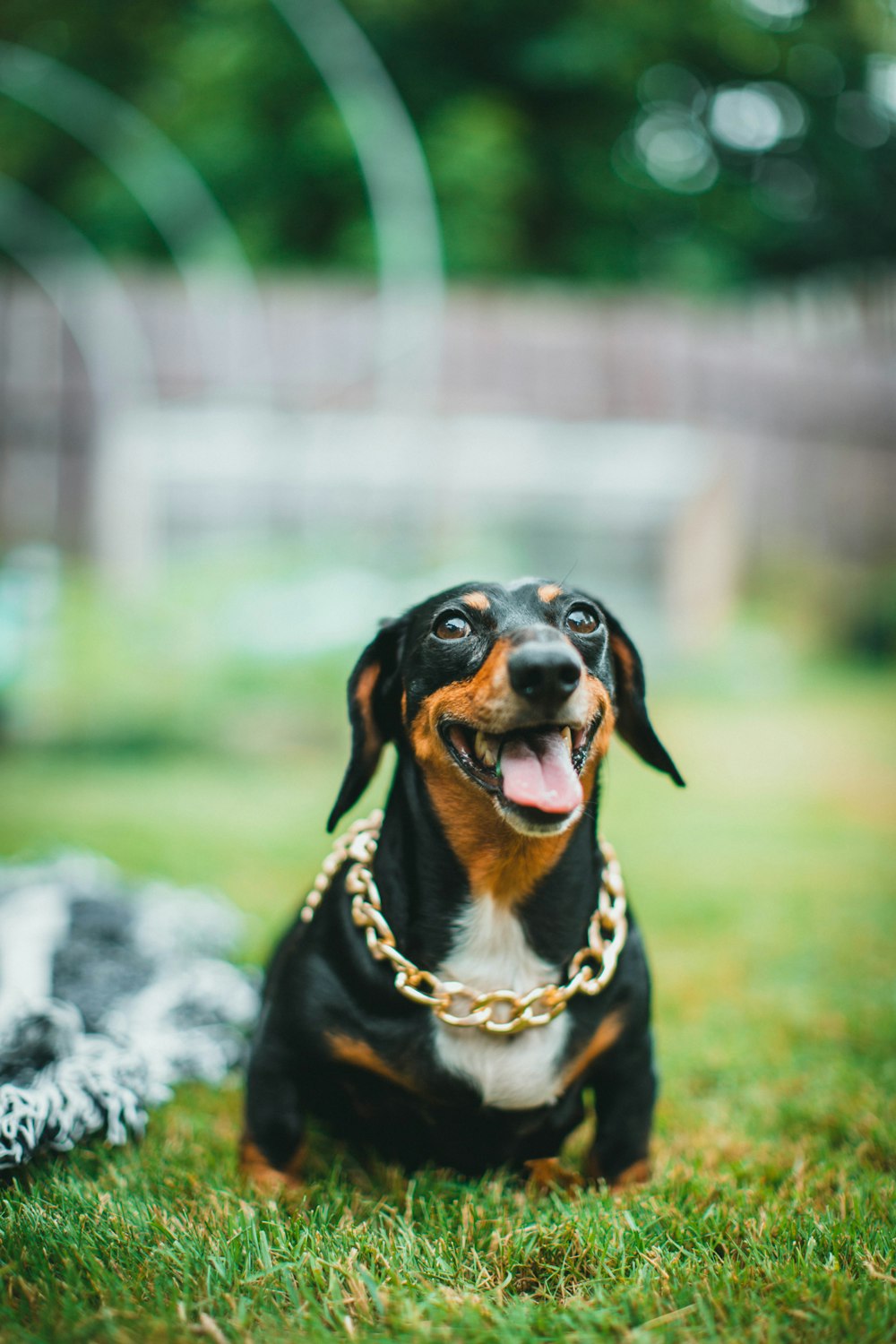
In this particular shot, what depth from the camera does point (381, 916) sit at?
1.96 meters

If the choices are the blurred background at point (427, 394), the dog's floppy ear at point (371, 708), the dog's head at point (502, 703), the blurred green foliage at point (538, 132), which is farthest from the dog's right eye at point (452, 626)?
the blurred green foliage at point (538, 132)

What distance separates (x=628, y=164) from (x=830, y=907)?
11156 millimetres

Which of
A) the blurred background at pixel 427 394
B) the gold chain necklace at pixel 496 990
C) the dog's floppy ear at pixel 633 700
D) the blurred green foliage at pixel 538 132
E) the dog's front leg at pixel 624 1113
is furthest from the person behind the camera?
the blurred green foliage at pixel 538 132

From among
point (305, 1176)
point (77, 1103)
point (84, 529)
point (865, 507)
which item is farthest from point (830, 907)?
point (84, 529)

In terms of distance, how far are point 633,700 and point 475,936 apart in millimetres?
594

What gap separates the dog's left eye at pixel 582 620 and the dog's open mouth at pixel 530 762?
21 cm

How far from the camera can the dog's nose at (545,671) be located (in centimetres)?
175

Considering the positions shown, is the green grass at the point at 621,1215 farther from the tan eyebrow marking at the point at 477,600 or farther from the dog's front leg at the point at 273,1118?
the tan eyebrow marking at the point at 477,600

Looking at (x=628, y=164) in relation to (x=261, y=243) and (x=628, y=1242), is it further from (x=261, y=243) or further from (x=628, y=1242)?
(x=628, y=1242)

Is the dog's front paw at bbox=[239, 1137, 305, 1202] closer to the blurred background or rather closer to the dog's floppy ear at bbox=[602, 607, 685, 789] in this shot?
the dog's floppy ear at bbox=[602, 607, 685, 789]

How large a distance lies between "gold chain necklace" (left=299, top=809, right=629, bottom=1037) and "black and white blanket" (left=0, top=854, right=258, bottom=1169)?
679 millimetres

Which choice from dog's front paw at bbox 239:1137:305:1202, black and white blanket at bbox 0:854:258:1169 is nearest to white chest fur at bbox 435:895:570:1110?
dog's front paw at bbox 239:1137:305:1202

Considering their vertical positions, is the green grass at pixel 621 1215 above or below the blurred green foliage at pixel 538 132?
below

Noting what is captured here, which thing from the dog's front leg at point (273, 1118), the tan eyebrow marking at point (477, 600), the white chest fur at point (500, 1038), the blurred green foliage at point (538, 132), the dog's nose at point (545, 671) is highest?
the blurred green foliage at point (538, 132)
